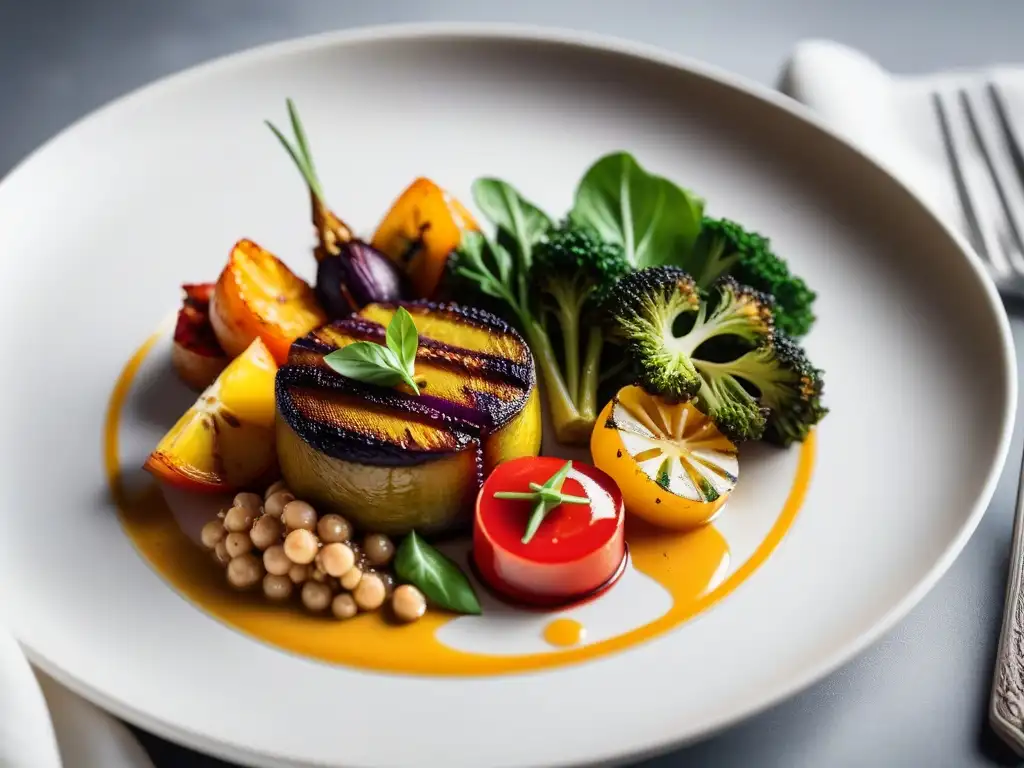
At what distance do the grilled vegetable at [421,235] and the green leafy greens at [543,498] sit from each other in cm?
108

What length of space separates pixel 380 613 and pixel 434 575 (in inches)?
6.8

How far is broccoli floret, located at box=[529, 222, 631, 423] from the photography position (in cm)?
368

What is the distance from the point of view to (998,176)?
438 cm

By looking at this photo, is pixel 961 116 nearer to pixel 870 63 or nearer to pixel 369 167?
pixel 870 63

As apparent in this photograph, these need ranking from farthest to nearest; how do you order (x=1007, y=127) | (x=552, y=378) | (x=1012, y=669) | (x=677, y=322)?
(x=1007, y=127) → (x=552, y=378) → (x=677, y=322) → (x=1012, y=669)

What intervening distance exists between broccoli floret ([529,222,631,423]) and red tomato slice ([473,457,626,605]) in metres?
0.51

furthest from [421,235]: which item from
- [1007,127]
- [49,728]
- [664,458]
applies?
[1007,127]

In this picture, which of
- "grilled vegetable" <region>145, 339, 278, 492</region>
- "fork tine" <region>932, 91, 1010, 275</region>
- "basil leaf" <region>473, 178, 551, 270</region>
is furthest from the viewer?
"fork tine" <region>932, 91, 1010, 275</region>

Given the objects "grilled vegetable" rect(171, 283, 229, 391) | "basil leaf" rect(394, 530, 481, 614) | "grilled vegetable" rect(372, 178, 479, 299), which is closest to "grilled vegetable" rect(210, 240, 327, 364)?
"grilled vegetable" rect(171, 283, 229, 391)

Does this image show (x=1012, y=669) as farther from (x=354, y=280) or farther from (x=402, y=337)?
(x=354, y=280)

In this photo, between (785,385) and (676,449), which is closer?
(676,449)

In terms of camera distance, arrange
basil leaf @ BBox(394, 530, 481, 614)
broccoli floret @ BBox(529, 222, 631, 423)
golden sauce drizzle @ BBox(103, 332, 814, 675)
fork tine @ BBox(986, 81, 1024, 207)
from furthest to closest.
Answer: fork tine @ BBox(986, 81, 1024, 207) < broccoli floret @ BBox(529, 222, 631, 423) < basil leaf @ BBox(394, 530, 481, 614) < golden sauce drizzle @ BBox(103, 332, 814, 675)

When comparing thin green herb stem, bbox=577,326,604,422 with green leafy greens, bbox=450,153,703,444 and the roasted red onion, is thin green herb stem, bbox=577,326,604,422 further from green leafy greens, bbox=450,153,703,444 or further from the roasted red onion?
the roasted red onion

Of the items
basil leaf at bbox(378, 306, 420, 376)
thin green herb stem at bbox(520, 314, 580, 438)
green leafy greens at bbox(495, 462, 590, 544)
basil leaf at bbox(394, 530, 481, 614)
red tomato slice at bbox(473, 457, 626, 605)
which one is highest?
basil leaf at bbox(378, 306, 420, 376)
